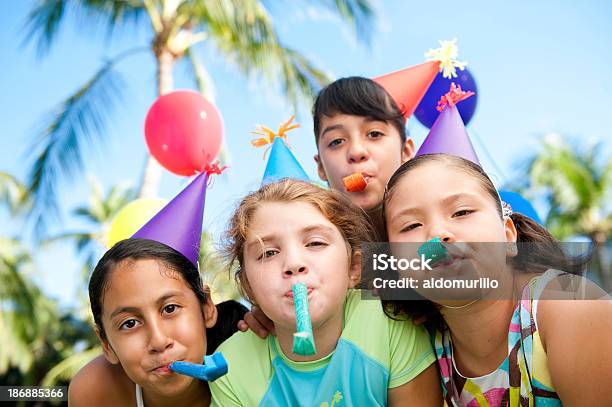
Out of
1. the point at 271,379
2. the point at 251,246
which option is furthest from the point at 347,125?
the point at 271,379

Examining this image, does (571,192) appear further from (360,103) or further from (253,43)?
(360,103)

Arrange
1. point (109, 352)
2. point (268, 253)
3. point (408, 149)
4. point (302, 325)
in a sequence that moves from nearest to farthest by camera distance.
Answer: point (302, 325) < point (268, 253) < point (109, 352) < point (408, 149)

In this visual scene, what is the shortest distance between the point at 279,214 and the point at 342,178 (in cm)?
78

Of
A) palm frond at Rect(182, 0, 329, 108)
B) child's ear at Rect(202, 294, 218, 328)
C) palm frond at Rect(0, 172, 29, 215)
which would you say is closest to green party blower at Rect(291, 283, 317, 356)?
child's ear at Rect(202, 294, 218, 328)

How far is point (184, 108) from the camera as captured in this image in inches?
145

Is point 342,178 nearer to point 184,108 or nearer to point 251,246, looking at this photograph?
point 251,246

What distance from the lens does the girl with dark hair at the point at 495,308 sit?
5.34 ft

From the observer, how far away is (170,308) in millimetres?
2139

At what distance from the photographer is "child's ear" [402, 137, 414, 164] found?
3.09m

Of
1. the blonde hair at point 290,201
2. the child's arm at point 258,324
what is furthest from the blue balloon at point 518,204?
the child's arm at point 258,324

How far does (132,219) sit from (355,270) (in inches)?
45.6

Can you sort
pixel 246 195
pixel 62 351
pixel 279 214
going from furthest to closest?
pixel 62 351 → pixel 246 195 → pixel 279 214

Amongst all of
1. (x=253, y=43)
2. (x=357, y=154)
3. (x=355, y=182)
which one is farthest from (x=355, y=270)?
(x=253, y=43)

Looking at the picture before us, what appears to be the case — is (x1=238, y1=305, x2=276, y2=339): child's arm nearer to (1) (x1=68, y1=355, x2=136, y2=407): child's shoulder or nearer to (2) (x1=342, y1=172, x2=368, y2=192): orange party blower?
(1) (x1=68, y1=355, x2=136, y2=407): child's shoulder
